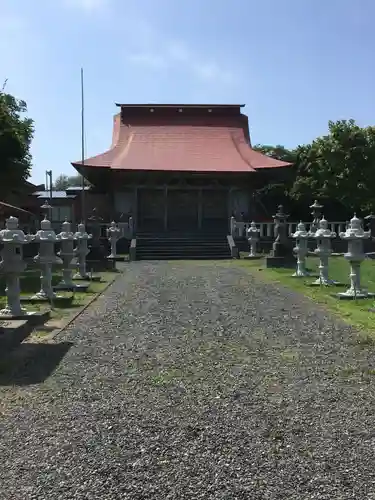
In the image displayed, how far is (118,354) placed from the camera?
6488 millimetres

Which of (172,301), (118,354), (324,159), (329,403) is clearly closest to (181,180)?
(324,159)

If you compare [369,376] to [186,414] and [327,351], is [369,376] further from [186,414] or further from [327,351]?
[186,414]

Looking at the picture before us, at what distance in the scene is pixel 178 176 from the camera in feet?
92.0

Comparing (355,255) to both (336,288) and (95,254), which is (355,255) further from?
(95,254)

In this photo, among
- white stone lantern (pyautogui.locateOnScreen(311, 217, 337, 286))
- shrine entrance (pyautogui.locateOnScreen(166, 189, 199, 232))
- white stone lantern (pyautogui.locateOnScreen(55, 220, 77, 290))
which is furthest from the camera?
shrine entrance (pyautogui.locateOnScreen(166, 189, 199, 232))

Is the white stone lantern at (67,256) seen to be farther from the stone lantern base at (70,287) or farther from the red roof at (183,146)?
the red roof at (183,146)

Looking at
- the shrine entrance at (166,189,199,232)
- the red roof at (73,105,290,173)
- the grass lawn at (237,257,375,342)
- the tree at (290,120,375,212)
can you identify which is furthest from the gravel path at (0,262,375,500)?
the tree at (290,120,375,212)

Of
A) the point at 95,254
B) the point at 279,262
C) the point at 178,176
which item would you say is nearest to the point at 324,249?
the point at 279,262

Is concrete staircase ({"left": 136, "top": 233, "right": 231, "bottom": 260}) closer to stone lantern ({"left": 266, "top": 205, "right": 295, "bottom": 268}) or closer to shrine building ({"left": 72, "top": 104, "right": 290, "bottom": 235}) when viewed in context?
shrine building ({"left": 72, "top": 104, "right": 290, "bottom": 235})

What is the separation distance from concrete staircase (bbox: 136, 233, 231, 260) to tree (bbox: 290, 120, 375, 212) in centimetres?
745

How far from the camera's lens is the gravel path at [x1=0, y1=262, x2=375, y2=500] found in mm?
3217

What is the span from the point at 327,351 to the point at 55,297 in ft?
19.6

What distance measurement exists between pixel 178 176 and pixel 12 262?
806 inches

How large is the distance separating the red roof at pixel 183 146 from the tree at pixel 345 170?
11.3 feet
